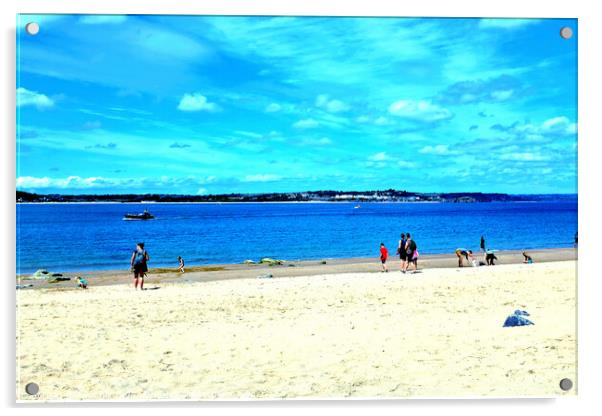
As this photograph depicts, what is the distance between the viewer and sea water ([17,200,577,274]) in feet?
21.4

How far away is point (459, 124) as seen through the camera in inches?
251

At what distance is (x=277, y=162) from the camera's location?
684 centimetres

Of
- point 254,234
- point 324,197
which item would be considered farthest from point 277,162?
point 254,234

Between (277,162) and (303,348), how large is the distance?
2549 millimetres

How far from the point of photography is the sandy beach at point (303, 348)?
5211 millimetres

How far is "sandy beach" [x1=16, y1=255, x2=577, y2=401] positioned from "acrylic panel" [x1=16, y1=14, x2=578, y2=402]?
0.02 metres

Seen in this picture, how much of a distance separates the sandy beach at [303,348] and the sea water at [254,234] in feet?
3.05

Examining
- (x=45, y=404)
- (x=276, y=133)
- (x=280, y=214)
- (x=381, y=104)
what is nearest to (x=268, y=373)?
(x=45, y=404)

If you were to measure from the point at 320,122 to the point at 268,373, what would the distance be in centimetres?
317

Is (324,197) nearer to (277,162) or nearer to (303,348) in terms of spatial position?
(277,162)

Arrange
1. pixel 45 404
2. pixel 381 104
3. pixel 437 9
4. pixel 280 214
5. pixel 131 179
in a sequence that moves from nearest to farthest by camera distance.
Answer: pixel 45 404, pixel 437 9, pixel 381 104, pixel 131 179, pixel 280 214

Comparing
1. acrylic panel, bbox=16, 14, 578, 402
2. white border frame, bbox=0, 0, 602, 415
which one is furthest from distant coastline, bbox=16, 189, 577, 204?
white border frame, bbox=0, 0, 602, 415

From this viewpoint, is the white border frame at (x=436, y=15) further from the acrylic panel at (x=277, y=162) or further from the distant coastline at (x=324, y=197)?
the distant coastline at (x=324, y=197)

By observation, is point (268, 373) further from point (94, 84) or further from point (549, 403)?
point (94, 84)
